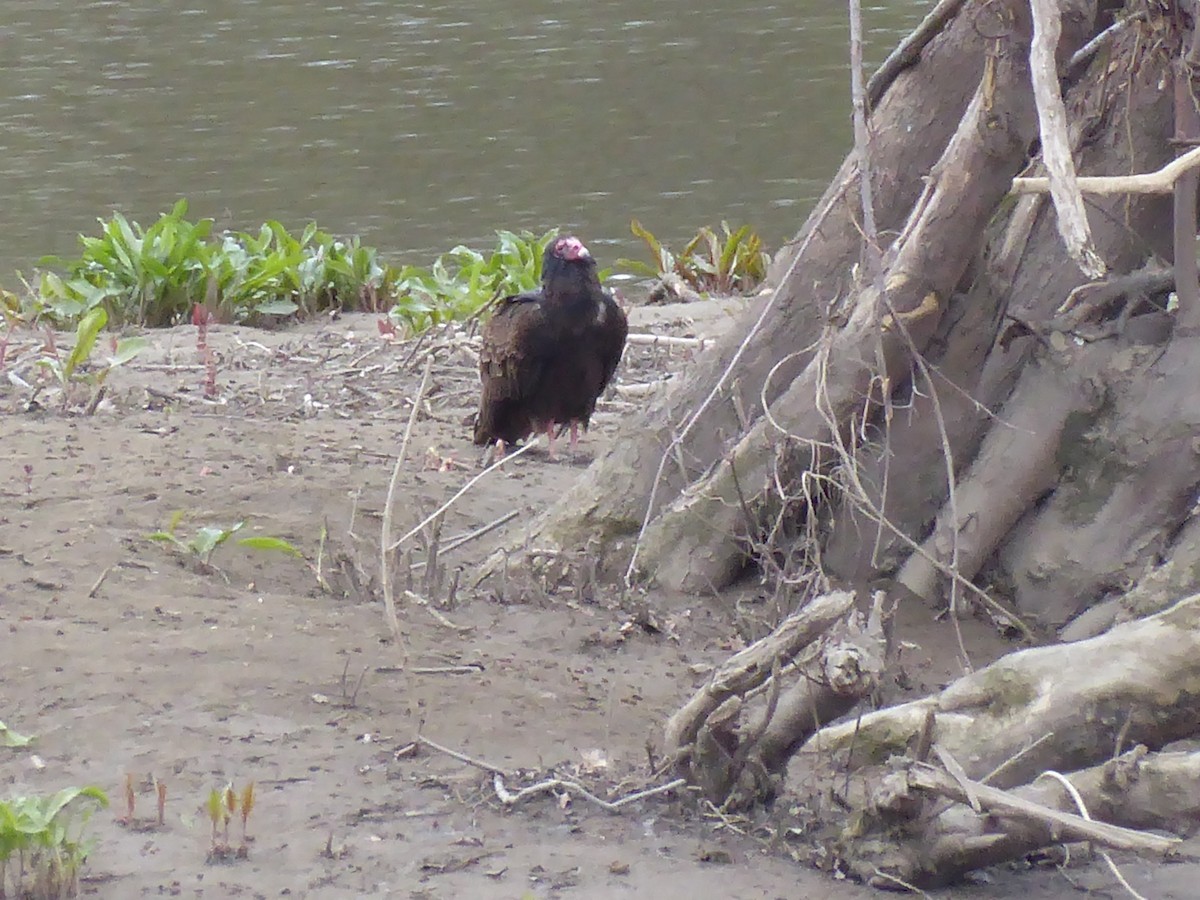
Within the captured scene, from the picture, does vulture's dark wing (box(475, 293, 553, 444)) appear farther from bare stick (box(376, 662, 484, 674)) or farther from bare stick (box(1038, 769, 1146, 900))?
bare stick (box(1038, 769, 1146, 900))

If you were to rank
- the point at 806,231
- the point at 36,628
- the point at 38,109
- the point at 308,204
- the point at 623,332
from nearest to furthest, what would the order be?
the point at 36,628
the point at 806,231
the point at 623,332
the point at 308,204
the point at 38,109

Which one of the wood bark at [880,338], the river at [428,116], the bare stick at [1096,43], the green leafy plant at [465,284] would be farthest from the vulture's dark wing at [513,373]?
the river at [428,116]

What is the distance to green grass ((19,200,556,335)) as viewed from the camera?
7957mm

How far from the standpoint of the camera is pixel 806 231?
14.8ft

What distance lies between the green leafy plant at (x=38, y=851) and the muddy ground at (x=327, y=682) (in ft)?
0.26

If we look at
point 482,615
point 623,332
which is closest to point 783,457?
point 482,615

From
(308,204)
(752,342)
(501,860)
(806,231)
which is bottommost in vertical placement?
(308,204)

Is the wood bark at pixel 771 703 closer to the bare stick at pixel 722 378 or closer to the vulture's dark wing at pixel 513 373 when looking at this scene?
the bare stick at pixel 722 378

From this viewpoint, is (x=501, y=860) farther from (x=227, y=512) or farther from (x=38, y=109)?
(x=38, y=109)

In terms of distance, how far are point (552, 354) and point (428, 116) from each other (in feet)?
31.7

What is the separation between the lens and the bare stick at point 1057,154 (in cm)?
224

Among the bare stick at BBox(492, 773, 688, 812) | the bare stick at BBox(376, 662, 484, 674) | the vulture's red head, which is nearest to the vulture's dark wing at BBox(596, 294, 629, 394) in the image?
the vulture's red head

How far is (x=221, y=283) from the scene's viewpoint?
26.8 ft

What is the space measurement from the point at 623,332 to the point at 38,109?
11.6 metres
